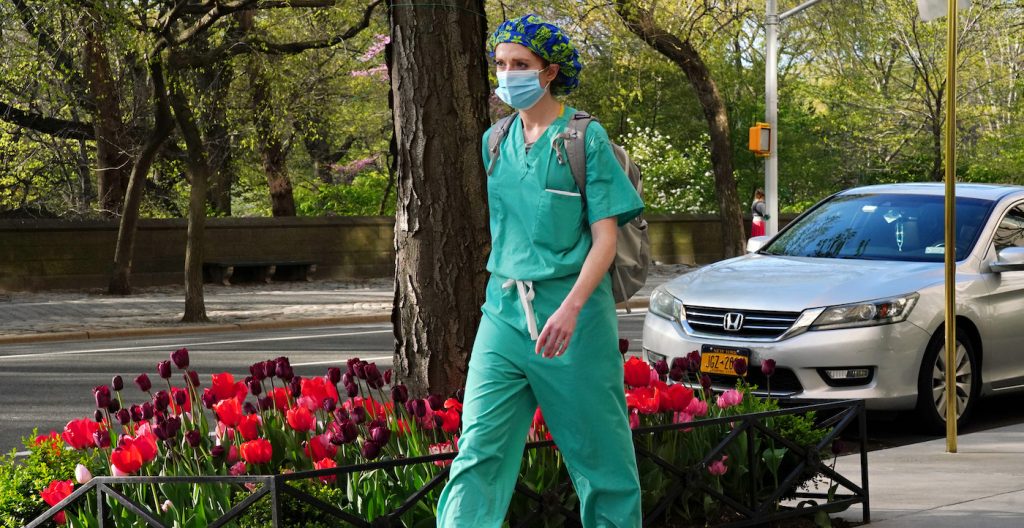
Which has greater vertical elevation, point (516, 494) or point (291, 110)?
point (291, 110)

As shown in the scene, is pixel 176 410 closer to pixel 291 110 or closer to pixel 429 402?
pixel 429 402

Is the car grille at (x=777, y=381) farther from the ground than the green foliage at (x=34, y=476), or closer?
closer

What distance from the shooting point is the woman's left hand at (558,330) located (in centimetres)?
373

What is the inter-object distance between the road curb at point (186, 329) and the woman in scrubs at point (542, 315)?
1367cm

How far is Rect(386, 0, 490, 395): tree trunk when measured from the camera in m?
5.95

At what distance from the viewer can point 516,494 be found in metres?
4.70

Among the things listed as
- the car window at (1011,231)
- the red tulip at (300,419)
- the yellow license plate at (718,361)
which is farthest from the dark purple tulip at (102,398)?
the car window at (1011,231)

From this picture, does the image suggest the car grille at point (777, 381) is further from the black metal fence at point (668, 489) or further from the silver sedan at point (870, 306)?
the black metal fence at point (668, 489)

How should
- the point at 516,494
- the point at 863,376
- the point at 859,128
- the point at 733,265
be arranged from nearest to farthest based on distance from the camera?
the point at 516,494
the point at 863,376
the point at 733,265
the point at 859,128

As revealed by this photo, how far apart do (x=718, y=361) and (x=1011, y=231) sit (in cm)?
260

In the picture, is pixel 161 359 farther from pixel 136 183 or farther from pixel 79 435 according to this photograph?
pixel 79 435

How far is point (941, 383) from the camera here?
8750 millimetres

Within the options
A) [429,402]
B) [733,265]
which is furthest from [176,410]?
[733,265]

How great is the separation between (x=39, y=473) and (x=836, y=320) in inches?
194
